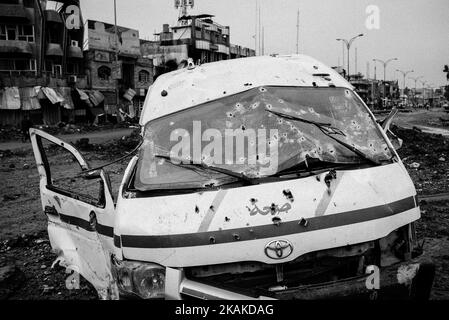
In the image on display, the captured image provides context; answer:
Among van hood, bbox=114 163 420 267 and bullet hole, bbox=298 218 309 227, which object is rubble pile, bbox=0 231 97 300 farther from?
bullet hole, bbox=298 218 309 227

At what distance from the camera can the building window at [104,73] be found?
42.8 m

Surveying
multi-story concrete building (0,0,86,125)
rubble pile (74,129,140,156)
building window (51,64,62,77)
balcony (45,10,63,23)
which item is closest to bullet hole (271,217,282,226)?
rubble pile (74,129,140,156)

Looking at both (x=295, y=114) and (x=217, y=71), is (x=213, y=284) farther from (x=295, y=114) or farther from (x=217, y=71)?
(x=217, y=71)

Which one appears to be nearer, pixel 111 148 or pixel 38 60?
pixel 111 148

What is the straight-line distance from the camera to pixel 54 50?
39.1 meters

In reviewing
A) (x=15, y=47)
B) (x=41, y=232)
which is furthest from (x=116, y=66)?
(x=41, y=232)

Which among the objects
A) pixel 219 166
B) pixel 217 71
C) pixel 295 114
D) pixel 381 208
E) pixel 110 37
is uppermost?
pixel 110 37

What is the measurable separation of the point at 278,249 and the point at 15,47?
39.6 m

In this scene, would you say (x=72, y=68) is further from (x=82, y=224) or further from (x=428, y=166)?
(x=82, y=224)

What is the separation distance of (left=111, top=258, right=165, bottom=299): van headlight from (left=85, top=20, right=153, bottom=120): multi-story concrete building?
4044 cm

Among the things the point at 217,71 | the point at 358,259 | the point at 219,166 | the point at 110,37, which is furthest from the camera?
the point at 110,37
